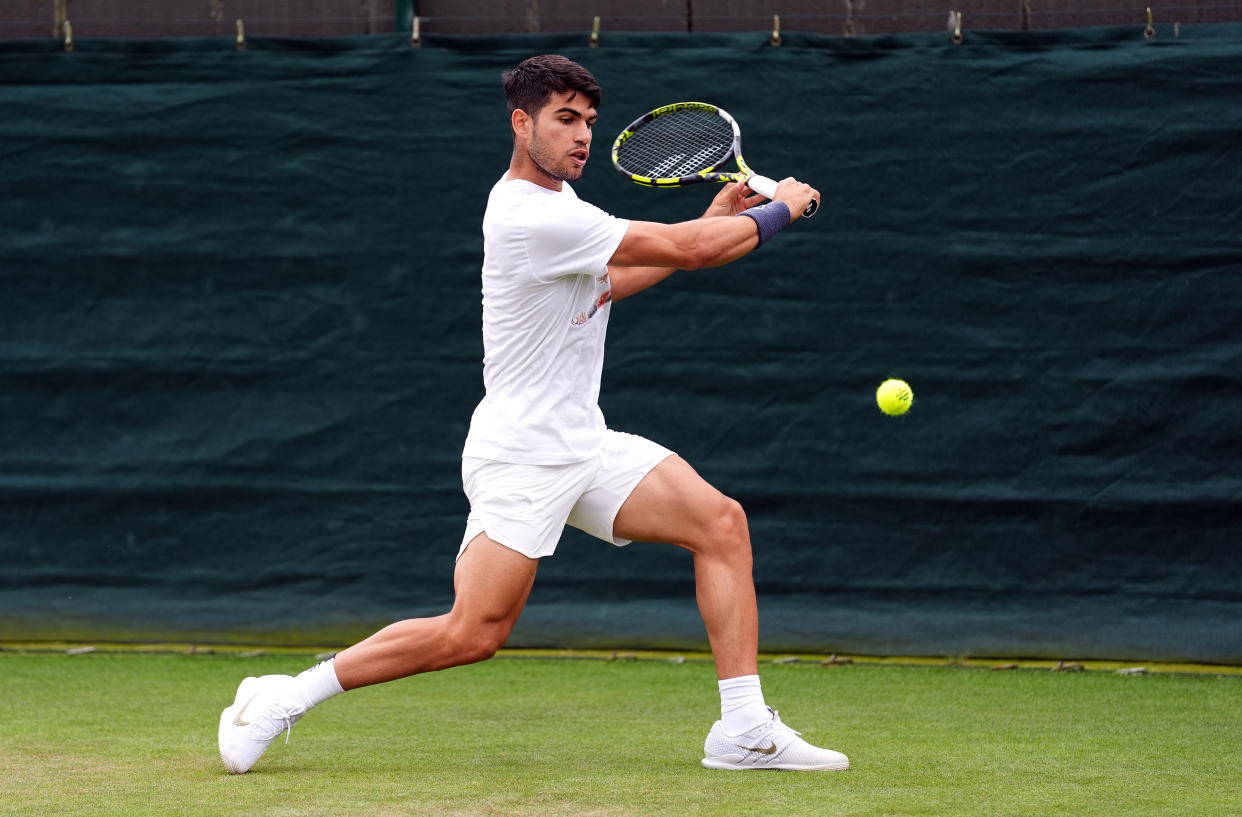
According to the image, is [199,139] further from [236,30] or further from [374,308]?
[374,308]

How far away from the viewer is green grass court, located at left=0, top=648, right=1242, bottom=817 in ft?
11.9

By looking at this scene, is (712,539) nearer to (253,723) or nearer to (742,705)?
(742,705)

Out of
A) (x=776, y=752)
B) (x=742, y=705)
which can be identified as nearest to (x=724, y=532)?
(x=742, y=705)

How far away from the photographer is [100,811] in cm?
354

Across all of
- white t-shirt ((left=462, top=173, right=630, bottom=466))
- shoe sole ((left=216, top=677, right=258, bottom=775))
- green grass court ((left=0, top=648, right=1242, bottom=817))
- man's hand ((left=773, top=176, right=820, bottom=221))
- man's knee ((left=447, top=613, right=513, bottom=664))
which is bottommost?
green grass court ((left=0, top=648, right=1242, bottom=817))

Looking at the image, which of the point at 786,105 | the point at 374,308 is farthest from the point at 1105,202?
the point at 374,308

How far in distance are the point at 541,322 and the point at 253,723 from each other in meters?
1.13

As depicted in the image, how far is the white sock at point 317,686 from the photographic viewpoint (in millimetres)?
3941

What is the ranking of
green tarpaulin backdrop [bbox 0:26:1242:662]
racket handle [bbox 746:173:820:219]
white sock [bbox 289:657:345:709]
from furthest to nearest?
green tarpaulin backdrop [bbox 0:26:1242:662]
racket handle [bbox 746:173:820:219]
white sock [bbox 289:657:345:709]

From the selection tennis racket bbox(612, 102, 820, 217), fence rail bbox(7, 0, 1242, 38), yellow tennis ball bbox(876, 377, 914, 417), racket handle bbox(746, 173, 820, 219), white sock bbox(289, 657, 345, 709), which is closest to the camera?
white sock bbox(289, 657, 345, 709)

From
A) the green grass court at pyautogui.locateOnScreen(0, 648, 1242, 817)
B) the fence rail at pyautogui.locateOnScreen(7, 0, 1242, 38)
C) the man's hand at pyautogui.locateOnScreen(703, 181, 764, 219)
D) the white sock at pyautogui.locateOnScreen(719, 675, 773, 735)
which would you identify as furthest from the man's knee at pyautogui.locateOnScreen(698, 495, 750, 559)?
the fence rail at pyautogui.locateOnScreen(7, 0, 1242, 38)

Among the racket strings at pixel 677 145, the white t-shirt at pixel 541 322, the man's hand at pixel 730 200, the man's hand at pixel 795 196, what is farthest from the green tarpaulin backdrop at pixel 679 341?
the white t-shirt at pixel 541 322

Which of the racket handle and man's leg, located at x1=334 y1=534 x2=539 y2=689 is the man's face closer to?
the racket handle

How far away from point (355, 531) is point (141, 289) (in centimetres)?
115
